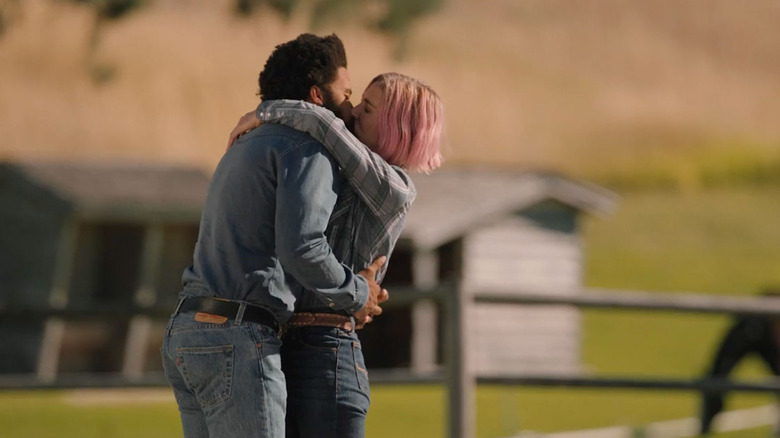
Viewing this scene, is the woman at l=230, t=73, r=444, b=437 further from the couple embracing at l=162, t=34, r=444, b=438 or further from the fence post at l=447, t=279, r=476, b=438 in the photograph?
the fence post at l=447, t=279, r=476, b=438

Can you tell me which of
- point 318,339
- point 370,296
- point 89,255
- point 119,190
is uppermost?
point 119,190

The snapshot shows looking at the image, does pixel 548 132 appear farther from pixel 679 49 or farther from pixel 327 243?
pixel 327 243

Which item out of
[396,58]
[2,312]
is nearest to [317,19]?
[396,58]

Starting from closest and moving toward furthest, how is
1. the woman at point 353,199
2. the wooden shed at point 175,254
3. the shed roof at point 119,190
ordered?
the woman at point 353,199 < the shed roof at point 119,190 < the wooden shed at point 175,254

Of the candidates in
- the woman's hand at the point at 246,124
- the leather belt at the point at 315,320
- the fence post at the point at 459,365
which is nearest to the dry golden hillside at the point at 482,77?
the fence post at the point at 459,365

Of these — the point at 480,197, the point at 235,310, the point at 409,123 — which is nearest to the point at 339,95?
the point at 409,123

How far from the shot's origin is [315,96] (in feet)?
11.2

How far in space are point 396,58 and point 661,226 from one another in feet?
31.5

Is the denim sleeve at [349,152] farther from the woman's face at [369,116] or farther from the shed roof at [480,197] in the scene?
the shed roof at [480,197]

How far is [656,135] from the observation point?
183ft

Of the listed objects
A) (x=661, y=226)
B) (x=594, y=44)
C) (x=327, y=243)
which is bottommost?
(x=327, y=243)

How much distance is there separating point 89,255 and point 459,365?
41.1ft

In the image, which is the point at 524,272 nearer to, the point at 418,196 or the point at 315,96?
the point at 418,196

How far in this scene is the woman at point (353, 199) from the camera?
334 centimetres
